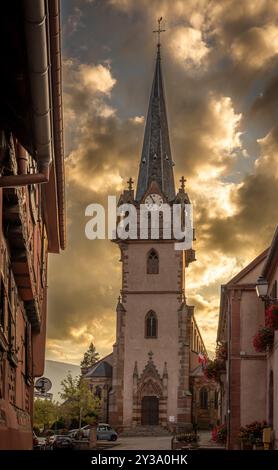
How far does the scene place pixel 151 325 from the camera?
72125mm

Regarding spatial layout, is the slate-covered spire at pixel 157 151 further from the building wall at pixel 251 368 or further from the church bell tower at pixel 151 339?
the building wall at pixel 251 368

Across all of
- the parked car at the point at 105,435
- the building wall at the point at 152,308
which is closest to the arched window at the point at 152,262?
the building wall at the point at 152,308

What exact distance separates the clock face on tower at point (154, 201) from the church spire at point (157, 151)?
723 millimetres

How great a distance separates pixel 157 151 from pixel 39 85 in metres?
74.7

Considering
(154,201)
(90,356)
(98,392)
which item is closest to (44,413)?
(98,392)

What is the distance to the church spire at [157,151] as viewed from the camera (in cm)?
8081

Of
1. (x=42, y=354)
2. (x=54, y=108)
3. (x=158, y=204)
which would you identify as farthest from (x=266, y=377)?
(x=158, y=204)

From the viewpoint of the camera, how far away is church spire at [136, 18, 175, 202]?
80.8m

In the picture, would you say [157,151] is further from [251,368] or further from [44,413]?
[251,368]

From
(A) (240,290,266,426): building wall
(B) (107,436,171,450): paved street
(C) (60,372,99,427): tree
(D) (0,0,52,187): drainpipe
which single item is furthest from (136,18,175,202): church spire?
(D) (0,0,52,187): drainpipe

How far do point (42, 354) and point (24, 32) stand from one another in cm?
2045

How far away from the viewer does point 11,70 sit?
913 cm

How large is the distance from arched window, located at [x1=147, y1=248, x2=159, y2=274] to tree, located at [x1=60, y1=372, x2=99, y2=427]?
12364mm
